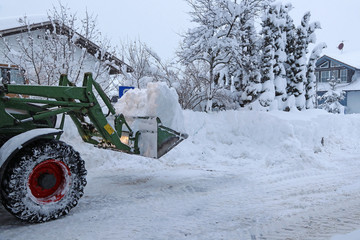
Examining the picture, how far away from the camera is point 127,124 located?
19.4 ft

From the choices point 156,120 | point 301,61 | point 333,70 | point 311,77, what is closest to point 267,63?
point 301,61

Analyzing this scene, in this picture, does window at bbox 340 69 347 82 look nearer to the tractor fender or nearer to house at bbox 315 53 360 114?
house at bbox 315 53 360 114

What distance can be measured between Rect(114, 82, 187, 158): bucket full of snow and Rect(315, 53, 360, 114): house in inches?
1309

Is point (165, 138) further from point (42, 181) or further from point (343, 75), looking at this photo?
point (343, 75)

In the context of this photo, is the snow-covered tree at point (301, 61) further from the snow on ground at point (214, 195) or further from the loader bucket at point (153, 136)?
the loader bucket at point (153, 136)

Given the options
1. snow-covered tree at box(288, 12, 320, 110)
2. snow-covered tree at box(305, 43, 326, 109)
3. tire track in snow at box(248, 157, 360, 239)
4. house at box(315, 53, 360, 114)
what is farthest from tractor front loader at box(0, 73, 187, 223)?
house at box(315, 53, 360, 114)

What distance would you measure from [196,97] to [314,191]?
9421mm

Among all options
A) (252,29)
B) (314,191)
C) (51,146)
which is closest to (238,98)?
(252,29)

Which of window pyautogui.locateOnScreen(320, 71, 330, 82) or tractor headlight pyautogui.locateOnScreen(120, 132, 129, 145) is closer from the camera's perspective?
tractor headlight pyautogui.locateOnScreen(120, 132, 129, 145)

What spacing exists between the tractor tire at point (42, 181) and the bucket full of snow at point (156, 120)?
1.78 metres

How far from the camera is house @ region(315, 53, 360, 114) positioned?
35.4 metres

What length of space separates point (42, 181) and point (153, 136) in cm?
229

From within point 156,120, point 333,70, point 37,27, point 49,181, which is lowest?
point 49,181

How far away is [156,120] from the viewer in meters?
5.85
